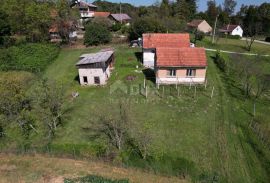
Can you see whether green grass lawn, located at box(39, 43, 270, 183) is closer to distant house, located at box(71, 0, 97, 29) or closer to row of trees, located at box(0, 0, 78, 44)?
row of trees, located at box(0, 0, 78, 44)

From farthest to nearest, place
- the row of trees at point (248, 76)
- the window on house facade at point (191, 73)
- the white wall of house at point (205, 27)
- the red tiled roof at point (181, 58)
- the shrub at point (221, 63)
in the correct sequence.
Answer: the white wall of house at point (205, 27)
the shrub at point (221, 63)
the window on house facade at point (191, 73)
the red tiled roof at point (181, 58)
the row of trees at point (248, 76)

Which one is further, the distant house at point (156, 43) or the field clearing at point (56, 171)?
the distant house at point (156, 43)

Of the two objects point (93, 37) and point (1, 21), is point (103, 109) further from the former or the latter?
point (1, 21)

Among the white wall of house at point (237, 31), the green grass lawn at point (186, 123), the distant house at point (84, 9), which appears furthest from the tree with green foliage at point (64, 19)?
the white wall of house at point (237, 31)

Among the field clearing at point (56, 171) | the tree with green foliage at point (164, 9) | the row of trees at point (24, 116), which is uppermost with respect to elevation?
the tree with green foliage at point (164, 9)

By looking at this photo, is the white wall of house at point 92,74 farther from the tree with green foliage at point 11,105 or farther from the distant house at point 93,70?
the tree with green foliage at point 11,105
